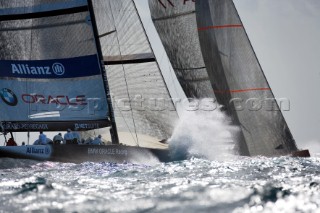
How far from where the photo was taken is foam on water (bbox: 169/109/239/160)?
86.5 feet

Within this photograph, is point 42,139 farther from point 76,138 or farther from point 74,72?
point 74,72

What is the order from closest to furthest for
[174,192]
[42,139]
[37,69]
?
[174,192]
[42,139]
[37,69]

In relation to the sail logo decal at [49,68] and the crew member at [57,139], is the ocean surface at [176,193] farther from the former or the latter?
the sail logo decal at [49,68]

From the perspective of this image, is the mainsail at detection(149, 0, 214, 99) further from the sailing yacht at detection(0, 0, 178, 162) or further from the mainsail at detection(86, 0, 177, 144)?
the sailing yacht at detection(0, 0, 178, 162)

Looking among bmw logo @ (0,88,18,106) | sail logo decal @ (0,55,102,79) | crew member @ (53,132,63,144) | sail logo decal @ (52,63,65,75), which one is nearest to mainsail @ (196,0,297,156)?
sail logo decal @ (0,55,102,79)

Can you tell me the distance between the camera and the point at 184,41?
29.9m

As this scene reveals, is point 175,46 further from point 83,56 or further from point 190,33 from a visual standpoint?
point 83,56

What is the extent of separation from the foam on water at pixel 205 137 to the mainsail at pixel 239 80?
598 millimetres

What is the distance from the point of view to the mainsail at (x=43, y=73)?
2702 cm

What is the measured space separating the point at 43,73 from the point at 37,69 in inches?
11.2

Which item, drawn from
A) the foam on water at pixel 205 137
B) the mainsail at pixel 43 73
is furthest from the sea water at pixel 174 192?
the foam on water at pixel 205 137

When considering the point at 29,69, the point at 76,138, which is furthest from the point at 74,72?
the point at 76,138

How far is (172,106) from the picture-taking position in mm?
27859

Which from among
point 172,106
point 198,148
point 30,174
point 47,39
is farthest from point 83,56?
point 30,174
